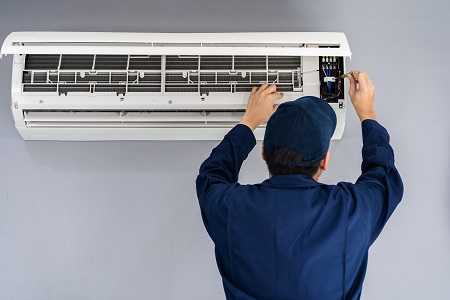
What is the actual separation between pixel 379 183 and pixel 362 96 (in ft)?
1.13

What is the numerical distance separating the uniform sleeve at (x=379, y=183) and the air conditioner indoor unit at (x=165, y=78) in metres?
0.43

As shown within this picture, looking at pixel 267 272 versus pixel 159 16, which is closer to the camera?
pixel 267 272

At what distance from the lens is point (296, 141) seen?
1187 millimetres

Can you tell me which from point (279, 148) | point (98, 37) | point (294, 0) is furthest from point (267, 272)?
point (294, 0)

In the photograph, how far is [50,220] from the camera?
1890 mm

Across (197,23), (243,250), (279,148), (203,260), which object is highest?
(197,23)

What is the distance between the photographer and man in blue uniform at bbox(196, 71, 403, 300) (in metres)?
1.13

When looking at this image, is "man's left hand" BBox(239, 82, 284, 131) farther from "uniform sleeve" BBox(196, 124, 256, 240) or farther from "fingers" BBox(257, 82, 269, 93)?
"uniform sleeve" BBox(196, 124, 256, 240)

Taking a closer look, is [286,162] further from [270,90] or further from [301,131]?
[270,90]

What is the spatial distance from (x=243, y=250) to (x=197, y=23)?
43.0 inches

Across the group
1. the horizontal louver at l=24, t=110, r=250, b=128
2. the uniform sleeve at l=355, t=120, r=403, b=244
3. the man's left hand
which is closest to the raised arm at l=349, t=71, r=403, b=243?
the uniform sleeve at l=355, t=120, r=403, b=244

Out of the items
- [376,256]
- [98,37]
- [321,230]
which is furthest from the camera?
[376,256]

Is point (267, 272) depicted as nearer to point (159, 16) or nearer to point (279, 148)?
point (279, 148)

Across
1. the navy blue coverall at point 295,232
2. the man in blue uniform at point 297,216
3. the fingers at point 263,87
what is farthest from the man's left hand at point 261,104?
the navy blue coverall at point 295,232
